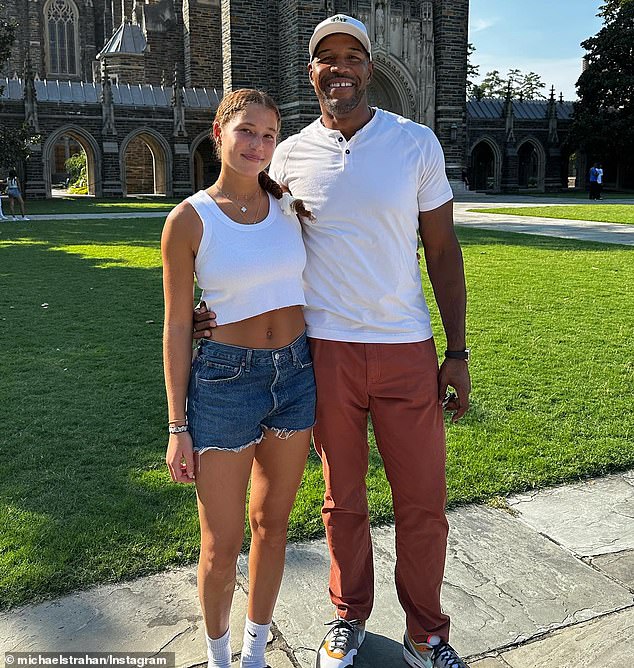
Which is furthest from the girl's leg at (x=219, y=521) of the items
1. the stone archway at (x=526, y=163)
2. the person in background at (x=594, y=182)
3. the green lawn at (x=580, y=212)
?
the stone archway at (x=526, y=163)

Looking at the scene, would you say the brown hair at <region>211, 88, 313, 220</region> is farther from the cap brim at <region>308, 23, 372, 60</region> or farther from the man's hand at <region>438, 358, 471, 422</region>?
the man's hand at <region>438, 358, 471, 422</region>

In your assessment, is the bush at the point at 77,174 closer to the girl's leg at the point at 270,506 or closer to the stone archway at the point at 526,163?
the stone archway at the point at 526,163

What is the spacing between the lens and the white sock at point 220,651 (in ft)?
7.24

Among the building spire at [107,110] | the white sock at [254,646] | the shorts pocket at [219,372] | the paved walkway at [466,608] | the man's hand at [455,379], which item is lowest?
the paved walkway at [466,608]

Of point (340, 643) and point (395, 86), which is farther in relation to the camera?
point (395, 86)

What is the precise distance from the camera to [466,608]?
2.65 metres

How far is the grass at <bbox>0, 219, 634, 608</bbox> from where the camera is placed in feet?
10.2

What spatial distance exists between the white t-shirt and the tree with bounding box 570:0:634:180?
120 ft

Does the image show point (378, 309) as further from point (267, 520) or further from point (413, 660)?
point (413, 660)

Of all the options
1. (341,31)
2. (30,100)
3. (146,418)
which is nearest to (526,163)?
(30,100)

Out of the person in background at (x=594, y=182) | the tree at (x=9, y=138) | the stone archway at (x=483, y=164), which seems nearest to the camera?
the tree at (x=9, y=138)

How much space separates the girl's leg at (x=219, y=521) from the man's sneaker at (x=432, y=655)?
2.06 ft

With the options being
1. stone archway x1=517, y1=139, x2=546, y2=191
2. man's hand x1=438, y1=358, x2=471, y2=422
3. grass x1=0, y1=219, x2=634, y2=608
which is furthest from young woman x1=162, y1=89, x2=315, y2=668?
stone archway x1=517, y1=139, x2=546, y2=191

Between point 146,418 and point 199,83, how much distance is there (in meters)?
33.7
